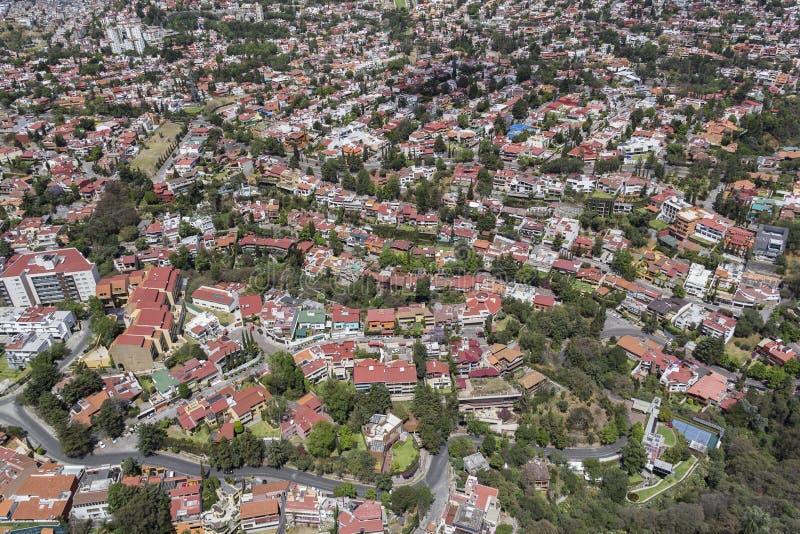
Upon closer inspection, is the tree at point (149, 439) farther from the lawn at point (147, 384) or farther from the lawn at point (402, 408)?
the lawn at point (402, 408)

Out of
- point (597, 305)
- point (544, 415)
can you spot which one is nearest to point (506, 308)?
point (597, 305)

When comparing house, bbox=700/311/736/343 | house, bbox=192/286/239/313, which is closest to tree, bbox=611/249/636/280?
house, bbox=700/311/736/343

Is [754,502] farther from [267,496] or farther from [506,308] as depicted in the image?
[267,496]

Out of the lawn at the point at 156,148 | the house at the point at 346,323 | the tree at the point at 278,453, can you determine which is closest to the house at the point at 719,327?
the house at the point at 346,323

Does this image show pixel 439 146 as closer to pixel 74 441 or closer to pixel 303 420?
pixel 303 420

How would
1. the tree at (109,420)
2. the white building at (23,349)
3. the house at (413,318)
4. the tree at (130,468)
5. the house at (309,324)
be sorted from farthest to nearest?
the house at (413,318), the house at (309,324), the white building at (23,349), the tree at (109,420), the tree at (130,468)

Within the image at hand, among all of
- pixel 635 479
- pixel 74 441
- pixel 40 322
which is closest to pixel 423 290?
pixel 635 479
